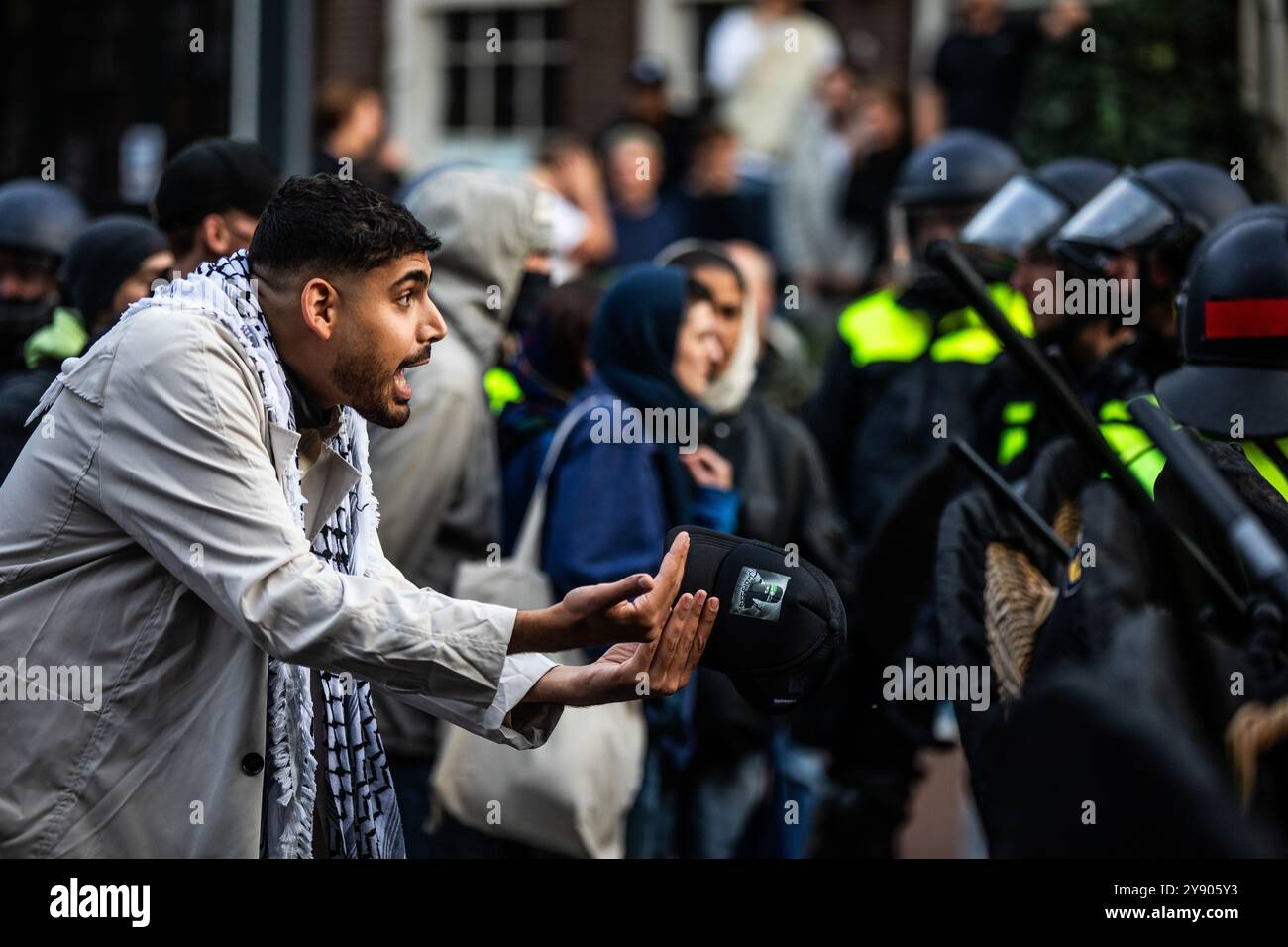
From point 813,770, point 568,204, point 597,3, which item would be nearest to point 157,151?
point 597,3

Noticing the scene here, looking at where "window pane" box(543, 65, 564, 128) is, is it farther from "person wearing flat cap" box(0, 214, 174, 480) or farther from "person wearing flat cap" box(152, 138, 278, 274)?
"person wearing flat cap" box(152, 138, 278, 274)

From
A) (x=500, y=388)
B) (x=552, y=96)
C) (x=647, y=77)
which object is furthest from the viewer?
(x=552, y=96)

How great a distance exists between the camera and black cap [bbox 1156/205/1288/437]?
3.49 metres

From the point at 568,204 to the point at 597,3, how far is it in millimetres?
5022

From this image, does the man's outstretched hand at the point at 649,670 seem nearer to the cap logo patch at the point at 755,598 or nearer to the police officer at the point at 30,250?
the cap logo patch at the point at 755,598

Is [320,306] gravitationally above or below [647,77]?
below

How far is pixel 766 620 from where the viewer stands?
3.41 metres

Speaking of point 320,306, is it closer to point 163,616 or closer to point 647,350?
point 163,616

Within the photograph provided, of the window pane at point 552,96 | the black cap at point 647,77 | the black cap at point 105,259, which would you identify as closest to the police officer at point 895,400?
the black cap at point 105,259

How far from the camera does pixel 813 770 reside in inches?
281

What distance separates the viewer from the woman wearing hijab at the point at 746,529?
5.69 m

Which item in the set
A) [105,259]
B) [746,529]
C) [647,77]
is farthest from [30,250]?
[647,77]

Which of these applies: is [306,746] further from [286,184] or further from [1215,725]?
[1215,725]

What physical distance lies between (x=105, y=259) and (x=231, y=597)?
2.37m
